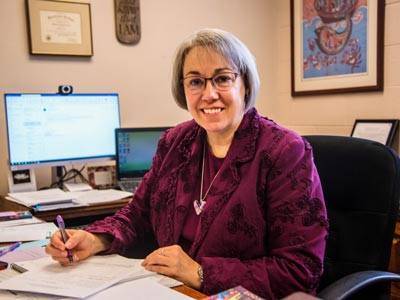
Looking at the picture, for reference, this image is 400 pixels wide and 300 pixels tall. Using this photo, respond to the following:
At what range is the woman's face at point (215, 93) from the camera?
1292 mm

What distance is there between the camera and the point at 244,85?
4.43 ft

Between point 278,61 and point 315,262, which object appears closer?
point 315,262

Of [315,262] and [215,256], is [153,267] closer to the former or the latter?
[215,256]

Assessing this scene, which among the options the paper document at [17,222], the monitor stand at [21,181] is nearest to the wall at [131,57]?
the monitor stand at [21,181]

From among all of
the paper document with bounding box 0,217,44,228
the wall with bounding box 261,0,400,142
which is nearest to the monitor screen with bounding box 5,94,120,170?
the paper document with bounding box 0,217,44,228

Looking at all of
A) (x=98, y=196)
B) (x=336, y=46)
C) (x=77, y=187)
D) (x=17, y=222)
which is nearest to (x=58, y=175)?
(x=77, y=187)

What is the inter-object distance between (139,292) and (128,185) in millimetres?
1385

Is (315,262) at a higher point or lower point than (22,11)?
lower

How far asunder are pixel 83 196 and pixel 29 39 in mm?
890

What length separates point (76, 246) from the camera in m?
1.17

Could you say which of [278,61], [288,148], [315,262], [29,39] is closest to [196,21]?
[278,61]

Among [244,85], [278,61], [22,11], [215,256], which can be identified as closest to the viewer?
[215,256]

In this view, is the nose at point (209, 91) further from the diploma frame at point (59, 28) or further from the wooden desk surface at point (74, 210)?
the diploma frame at point (59, 28)

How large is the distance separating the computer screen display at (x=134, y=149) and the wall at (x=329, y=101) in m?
1.07
